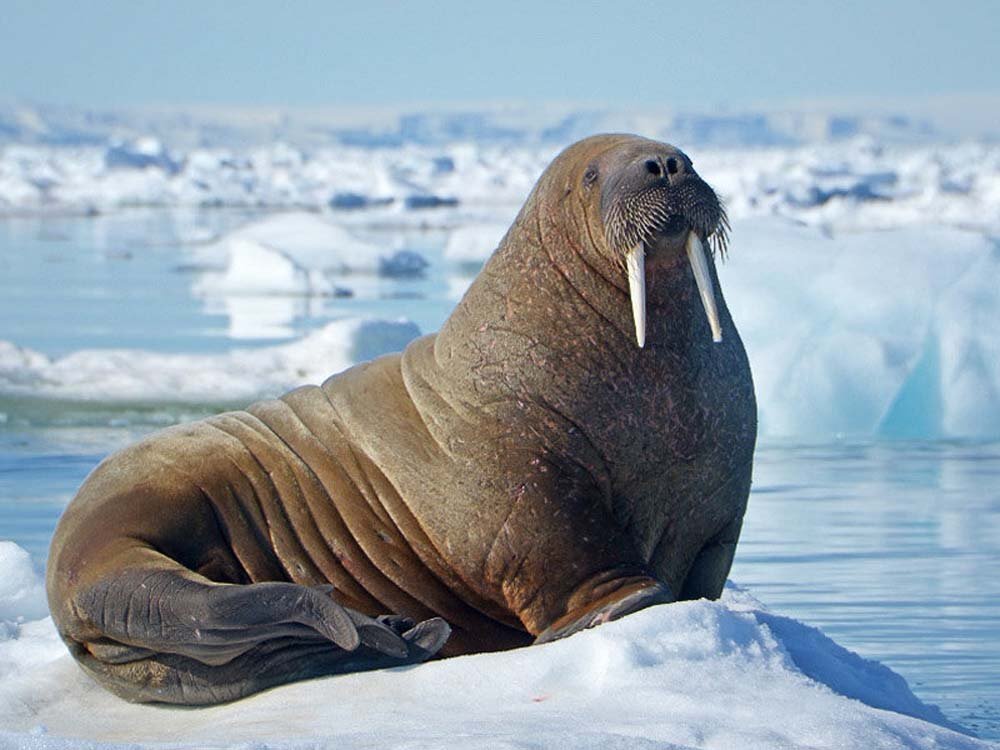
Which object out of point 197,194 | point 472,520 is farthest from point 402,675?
point 197,194

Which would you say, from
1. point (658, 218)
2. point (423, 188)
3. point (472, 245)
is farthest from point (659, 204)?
point (423, 188)

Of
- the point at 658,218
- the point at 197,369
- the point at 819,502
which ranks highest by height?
the point at 658,218

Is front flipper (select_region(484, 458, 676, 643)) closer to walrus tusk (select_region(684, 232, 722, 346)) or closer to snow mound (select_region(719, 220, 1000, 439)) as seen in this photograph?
walrus tusk (select_region(684, 232, 722, 346))

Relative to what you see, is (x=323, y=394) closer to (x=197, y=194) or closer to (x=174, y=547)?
(x=174, y=547)

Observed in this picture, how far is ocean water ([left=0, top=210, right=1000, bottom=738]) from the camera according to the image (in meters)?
5.55

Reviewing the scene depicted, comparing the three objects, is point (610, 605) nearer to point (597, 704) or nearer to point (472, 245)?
point (597, 704)

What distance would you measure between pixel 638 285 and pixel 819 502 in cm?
398

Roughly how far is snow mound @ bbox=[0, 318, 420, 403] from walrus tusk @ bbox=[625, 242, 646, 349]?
6.37 metres

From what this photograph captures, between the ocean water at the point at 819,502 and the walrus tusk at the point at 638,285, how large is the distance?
120 centimetres

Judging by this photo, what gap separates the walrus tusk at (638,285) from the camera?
14.1 ft

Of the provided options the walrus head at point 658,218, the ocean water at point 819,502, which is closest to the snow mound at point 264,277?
the ocean water at point 819,502

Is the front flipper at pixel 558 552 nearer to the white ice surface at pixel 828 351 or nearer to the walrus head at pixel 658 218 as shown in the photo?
the walrus head at pixel 658 218

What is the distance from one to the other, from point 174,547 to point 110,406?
624 centimetres

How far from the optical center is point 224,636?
4.16 m
